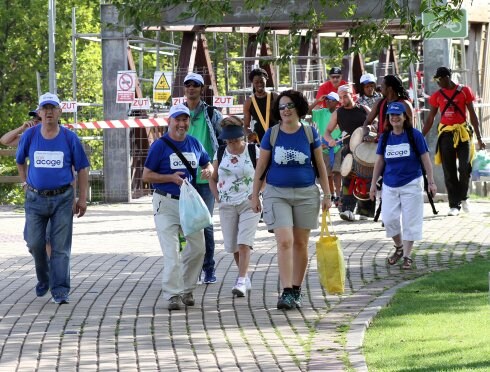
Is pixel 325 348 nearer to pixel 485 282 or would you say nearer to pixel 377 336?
pixel 377 336

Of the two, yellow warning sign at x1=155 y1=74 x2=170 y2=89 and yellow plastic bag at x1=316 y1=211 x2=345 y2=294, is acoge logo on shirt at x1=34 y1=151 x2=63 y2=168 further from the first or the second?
yellow warning sign at x1=155 y1=74 x2=170 y2=89

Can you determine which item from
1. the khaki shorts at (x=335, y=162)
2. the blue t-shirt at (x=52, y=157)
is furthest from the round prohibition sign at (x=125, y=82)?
the blue t-shirt at (x=52, y=157)

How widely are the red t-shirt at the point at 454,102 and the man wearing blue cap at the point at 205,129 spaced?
683cm

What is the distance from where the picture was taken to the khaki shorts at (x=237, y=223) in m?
12.6

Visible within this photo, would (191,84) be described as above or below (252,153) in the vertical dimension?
above

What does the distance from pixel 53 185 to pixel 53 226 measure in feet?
1.21

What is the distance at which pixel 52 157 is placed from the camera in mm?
12289

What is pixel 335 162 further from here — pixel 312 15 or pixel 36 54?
pixel 36 54

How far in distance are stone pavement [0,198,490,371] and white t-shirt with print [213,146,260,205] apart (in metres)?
0.85

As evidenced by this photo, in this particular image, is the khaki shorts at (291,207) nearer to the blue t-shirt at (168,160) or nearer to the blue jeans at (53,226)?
the blue t-shirt at (168,160)

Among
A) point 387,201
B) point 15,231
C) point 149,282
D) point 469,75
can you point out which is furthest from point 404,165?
point 469,75

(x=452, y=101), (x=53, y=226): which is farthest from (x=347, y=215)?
(x=53, y=226)

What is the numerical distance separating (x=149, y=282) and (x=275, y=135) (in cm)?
247

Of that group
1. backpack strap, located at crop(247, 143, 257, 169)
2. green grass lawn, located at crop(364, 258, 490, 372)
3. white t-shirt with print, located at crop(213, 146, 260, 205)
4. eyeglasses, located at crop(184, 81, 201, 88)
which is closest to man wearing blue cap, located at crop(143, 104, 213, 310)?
white t-shirt with print, located at crop(213, 146, 260, 205)
